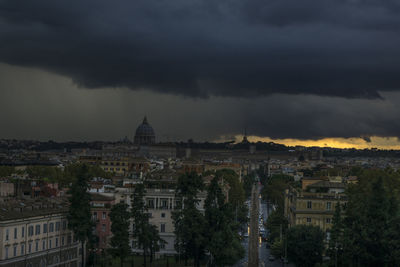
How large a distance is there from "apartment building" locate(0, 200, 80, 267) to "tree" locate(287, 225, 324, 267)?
877 inches

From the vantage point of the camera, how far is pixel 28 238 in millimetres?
73312

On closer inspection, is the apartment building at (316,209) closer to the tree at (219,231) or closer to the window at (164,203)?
the tree at (219,231)

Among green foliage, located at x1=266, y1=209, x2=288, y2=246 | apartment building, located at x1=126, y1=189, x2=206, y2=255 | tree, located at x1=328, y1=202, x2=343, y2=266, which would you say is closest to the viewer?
tree, located at x1=328, y1=202, x2=343, y2=266

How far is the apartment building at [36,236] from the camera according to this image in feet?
231

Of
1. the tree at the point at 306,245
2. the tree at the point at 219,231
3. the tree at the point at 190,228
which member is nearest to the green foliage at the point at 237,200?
the tree at the point at 306,245

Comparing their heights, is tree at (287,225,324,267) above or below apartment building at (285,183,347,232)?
below

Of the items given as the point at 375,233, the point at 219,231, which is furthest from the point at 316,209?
the point at 375,233

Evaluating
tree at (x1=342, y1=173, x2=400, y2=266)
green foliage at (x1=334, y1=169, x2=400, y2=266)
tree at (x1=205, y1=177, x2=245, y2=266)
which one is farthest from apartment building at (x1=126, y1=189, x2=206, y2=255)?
tree at (x1=342, y1=173, x2=400, y2=266)

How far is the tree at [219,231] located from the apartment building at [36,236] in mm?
13608

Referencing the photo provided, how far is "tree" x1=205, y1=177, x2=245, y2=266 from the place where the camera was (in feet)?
259

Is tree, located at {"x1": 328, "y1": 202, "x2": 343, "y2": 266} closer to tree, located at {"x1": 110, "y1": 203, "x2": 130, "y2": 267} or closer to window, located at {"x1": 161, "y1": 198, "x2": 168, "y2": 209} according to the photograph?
tree, located at {"x1": 110, "y1": 203, "x2": 130, "y2": 267}

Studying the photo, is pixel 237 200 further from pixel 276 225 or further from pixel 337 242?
pixel 337 242

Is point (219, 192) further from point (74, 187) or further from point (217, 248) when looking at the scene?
point (74, 187)

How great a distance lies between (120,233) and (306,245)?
63.9 feet
